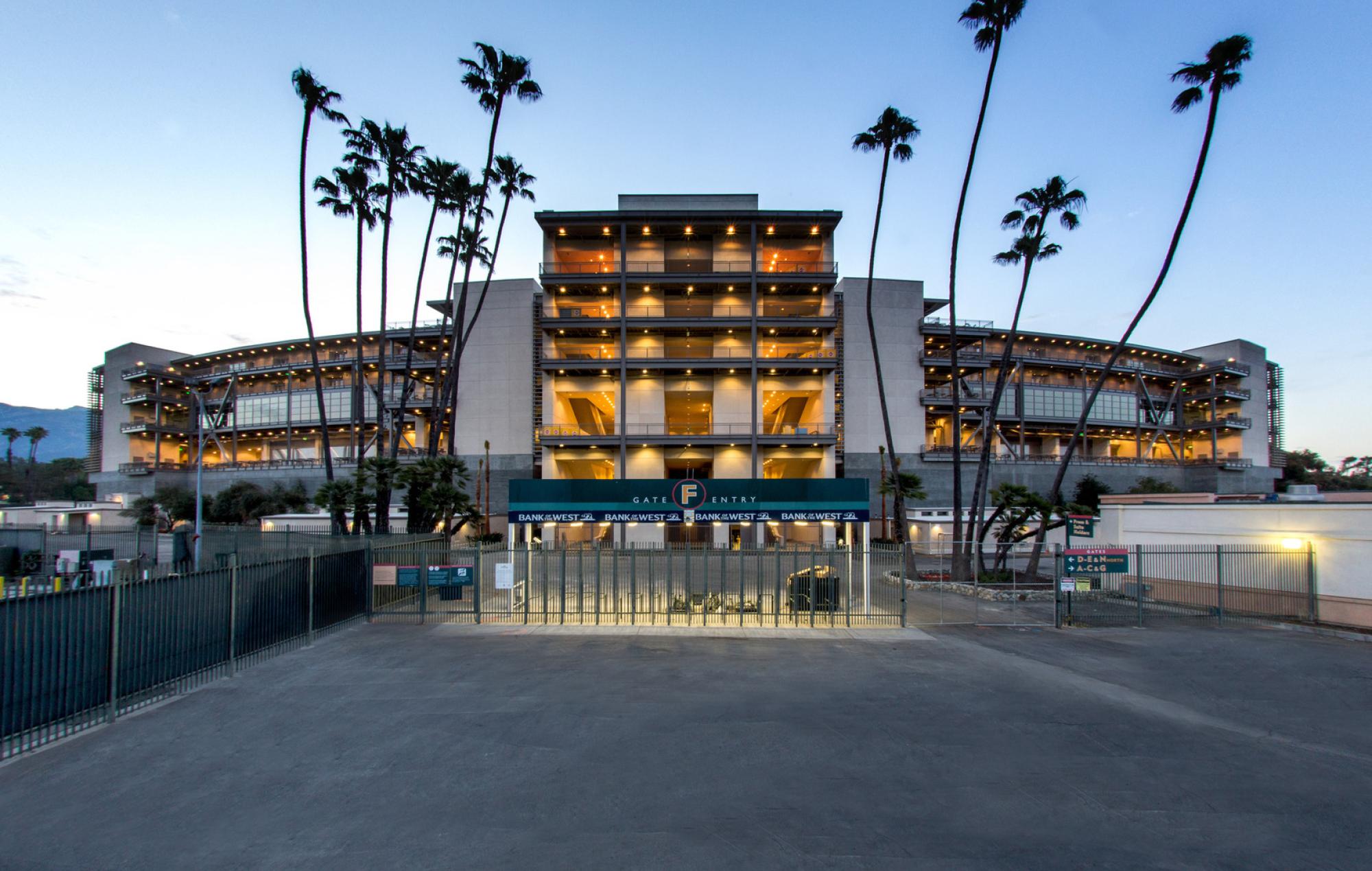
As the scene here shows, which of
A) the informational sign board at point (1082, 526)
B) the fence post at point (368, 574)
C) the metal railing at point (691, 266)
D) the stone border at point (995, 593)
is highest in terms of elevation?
the metal railing at point (691, 266)

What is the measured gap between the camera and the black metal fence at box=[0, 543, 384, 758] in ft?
26.5

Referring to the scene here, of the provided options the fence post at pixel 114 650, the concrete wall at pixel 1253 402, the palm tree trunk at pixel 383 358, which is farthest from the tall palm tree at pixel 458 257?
the concrete wall at pixel 1253 402

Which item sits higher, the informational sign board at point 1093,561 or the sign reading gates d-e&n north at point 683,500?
the sign reading gates d-e&n north at point 683,500

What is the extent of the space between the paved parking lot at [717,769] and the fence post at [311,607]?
1.89m

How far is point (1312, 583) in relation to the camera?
16.9m

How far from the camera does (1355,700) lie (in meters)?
10.6

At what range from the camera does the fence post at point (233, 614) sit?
38.7ft

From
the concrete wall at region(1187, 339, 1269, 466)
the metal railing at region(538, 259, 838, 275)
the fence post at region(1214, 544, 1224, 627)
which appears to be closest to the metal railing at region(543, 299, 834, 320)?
the metal railing at region(538, 259, 838, 275)

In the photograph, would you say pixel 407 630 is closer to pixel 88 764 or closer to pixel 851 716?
pixel 88 764

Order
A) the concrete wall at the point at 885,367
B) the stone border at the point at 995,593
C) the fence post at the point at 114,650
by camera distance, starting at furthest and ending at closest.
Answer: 1. the concrete wall at the point at 885,367
2. the stone border at the point at 995,593
3. the fence post at the point at 114,650

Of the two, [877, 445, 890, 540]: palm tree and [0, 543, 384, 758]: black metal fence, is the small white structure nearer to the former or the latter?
[0, 543, 384, 758]: black metal fence

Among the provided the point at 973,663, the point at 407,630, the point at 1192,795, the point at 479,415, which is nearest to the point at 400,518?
the point at 479,415

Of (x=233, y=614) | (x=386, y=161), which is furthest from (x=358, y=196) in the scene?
(x=233, y=614)

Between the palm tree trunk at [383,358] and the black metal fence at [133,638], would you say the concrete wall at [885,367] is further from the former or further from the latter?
the black metal fence at [133,638]
